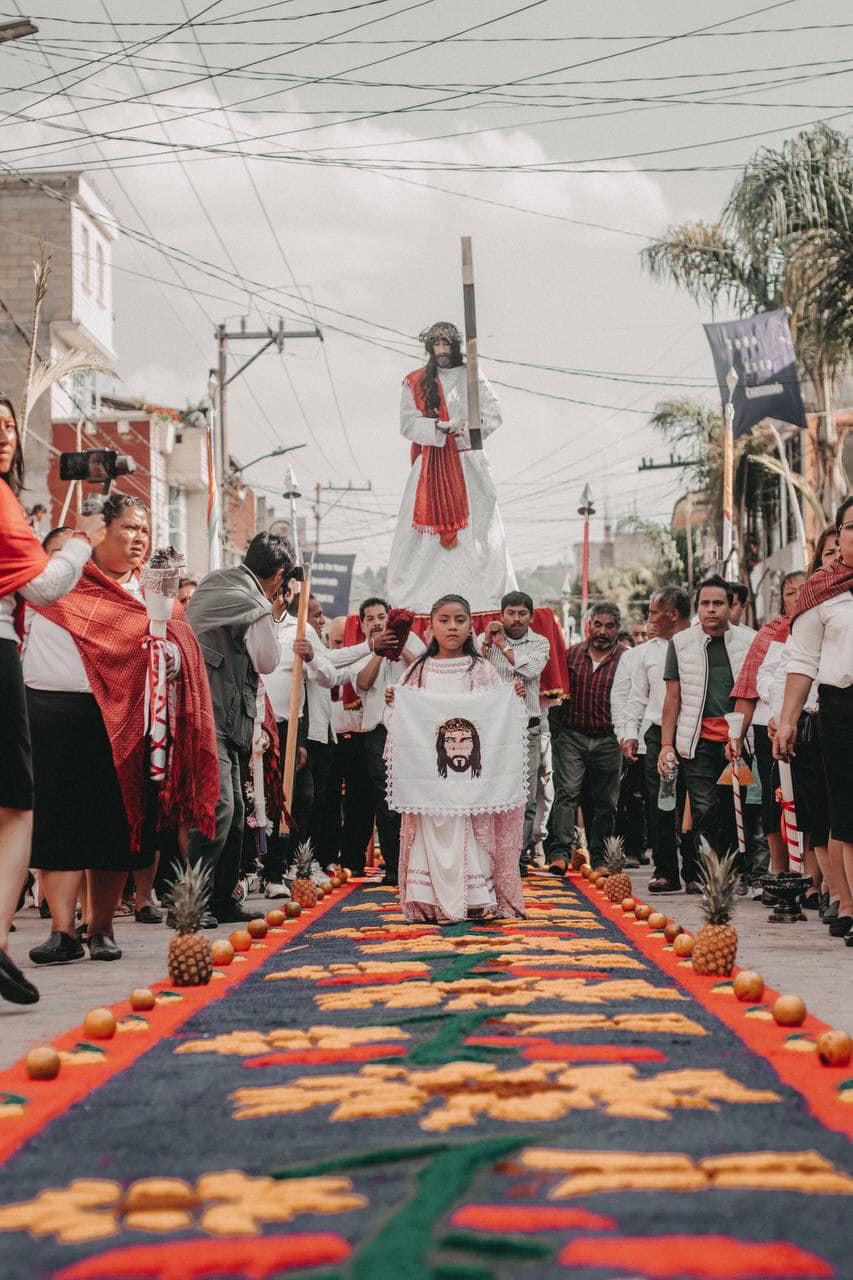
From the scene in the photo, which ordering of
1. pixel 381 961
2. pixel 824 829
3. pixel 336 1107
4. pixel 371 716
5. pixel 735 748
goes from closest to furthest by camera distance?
1. pixel 336 1107
2. pixel 381 961
3. pixel 824 829
4. pixel 735 748
5. pixel 371 716

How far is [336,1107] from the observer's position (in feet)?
13.4

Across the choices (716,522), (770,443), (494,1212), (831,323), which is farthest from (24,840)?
(770,443)

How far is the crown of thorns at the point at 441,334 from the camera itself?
1138cm

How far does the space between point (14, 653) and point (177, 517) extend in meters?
39.7

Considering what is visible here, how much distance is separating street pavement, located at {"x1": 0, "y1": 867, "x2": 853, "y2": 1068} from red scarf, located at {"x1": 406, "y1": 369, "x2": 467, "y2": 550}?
9.26 ft

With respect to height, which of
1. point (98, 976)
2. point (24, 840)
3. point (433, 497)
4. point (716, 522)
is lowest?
point (98, 976)

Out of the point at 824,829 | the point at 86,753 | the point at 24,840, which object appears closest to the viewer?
the point at 24,840

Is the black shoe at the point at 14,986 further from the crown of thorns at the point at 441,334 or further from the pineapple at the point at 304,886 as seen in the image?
the crown of thorns at the point at 441,334

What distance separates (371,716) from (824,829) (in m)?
3.92

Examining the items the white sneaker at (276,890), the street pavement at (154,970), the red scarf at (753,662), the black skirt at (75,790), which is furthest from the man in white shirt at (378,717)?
the black skirt at (75,790)

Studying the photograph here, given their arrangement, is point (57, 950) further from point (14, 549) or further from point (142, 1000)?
point (14, 549)

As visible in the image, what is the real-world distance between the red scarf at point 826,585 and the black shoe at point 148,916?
13.1 ft

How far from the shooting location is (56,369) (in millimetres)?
10430

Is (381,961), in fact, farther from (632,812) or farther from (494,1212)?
(632,812)
